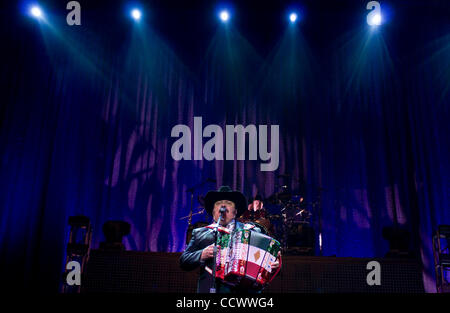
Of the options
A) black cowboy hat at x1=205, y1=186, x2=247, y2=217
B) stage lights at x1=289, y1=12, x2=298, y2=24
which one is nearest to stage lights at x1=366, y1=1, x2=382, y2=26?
stage lights at x1=289, y1=12, x2=298, y2=24

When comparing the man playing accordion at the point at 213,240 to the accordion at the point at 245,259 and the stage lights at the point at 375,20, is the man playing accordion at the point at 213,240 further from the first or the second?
the stage lights at the point at 375,20

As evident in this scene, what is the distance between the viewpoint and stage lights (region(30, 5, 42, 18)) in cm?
772

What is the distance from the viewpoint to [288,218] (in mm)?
6961

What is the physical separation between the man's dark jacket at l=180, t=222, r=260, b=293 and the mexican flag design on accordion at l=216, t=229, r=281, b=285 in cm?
11

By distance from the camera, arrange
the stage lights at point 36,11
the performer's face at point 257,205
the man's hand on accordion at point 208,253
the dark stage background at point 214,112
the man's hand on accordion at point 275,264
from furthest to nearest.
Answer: the stage lights at point 36,11
the dark stage background at point 214,112
the performer's face at point 257,205
the man's hand on accordion at point 208,253
the man's hand on accordion at point 275,264

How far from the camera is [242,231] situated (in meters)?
2.81

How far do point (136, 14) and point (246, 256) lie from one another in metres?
6.93

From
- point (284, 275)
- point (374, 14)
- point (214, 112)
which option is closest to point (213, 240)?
point (284, 275)

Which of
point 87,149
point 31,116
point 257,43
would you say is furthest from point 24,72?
point 257,43

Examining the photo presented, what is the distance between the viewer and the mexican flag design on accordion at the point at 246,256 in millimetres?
2662

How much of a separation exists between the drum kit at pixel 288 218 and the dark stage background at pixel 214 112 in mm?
235

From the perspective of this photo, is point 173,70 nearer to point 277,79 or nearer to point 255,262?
point 277,79

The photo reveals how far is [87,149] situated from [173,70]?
Answer: 242 cm

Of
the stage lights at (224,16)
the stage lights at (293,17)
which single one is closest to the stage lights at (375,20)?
the stage lights at (293,17)
